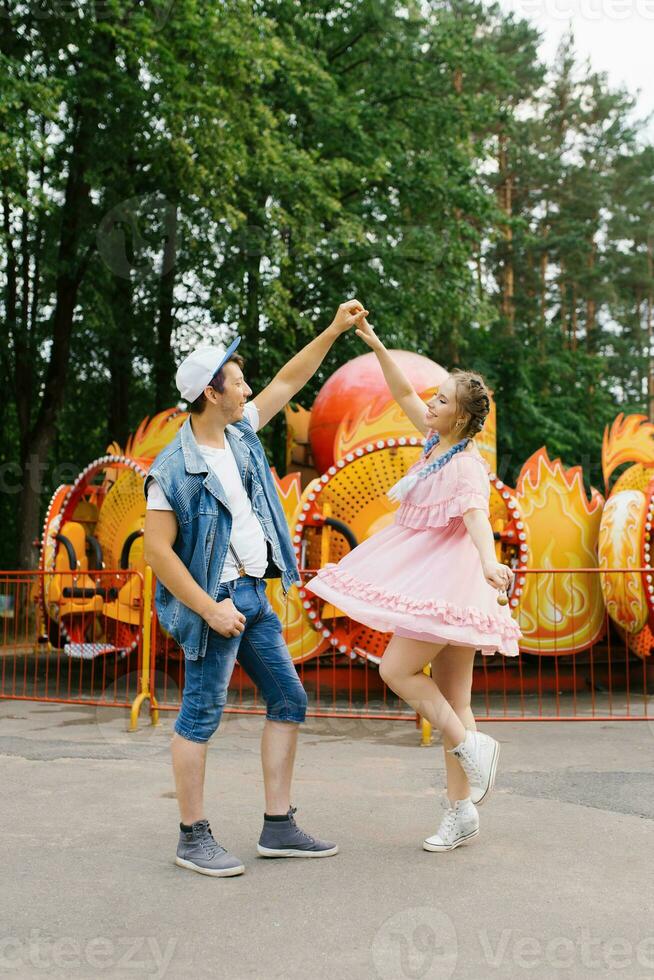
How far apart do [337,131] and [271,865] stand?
16385 millimetres

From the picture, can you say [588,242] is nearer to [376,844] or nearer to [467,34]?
[467,34]

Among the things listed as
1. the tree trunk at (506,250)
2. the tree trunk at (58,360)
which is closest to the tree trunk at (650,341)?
the tree trunk at (506,250)

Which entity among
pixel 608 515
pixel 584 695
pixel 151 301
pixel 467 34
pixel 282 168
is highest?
pixel 467 34

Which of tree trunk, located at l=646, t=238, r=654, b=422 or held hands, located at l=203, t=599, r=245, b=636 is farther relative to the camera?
tree trunk, located at l=646, t=238, r=654, b=422

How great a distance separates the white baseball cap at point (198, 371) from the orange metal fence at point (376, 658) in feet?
13.5

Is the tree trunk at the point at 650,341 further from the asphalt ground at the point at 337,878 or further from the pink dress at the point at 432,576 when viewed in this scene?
the pink dress at the point at 432,576

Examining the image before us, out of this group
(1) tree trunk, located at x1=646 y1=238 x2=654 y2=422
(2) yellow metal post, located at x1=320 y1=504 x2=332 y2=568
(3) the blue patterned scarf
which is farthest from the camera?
(1) tree trunk, located at x1=646 y1=238 x2=654 y2=422

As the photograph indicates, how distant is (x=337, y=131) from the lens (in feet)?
59.6

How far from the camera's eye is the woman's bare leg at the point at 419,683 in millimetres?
3908

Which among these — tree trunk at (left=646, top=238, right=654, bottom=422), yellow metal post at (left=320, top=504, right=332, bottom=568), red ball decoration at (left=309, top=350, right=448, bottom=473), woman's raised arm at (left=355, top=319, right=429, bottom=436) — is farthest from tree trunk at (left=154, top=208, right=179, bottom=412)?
tree trunk at (left=646, top=238, right=654, bottom=422)

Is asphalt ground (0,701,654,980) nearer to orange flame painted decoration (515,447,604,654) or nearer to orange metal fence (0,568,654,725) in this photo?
orange metal fence (0,568,654,725)

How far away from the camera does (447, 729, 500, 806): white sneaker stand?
155 inches

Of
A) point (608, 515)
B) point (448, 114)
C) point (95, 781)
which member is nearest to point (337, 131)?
point (448, 114)

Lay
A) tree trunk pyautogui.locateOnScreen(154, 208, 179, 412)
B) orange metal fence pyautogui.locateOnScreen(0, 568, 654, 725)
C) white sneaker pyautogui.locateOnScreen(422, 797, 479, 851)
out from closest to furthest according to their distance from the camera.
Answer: white sneaker pyautogui.locateOnScreen(422, 797, 479, 851) → orange metal fence pyautogui.locateOnScreen(0, 568, 654, 725) → tree trunk pyautogui.locateOnScreen(154, 208, 179, 412)
